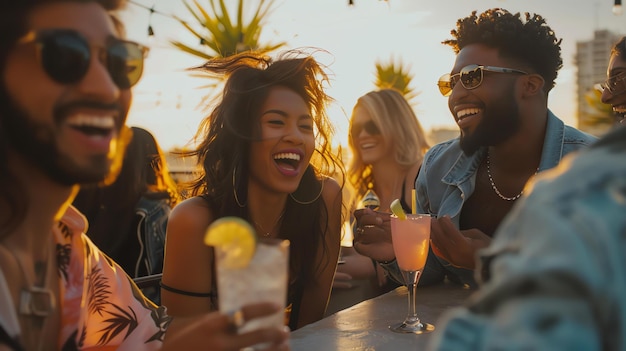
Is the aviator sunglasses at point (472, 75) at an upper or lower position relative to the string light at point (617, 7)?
lower

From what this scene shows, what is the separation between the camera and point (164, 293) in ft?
9.38

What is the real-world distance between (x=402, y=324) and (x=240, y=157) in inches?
56.5

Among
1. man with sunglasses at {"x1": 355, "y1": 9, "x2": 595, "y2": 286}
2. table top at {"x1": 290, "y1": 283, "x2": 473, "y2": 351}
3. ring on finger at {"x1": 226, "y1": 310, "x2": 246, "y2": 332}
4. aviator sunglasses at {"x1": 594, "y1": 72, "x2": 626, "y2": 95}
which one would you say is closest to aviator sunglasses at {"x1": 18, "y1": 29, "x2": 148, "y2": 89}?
ring on finger at {"x1": 226, "y1": 310, "x2": 246, "y2": 332}

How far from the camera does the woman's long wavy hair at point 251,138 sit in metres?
3.21

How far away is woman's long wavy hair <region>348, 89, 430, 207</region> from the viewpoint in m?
5.52

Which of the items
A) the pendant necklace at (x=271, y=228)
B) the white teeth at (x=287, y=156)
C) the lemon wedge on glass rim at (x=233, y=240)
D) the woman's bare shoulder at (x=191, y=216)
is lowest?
the pendant necklace at (x=271, y=228)

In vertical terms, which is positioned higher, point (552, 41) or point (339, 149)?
point (552, 41)

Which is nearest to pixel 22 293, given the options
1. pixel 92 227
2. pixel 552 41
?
pixel 92 227

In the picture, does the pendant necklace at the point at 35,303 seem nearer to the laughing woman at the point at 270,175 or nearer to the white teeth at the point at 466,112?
the laughing woman at the point at 270,175

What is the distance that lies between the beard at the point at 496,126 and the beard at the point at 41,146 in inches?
103

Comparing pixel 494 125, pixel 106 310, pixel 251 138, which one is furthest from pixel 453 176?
pixel 106 310

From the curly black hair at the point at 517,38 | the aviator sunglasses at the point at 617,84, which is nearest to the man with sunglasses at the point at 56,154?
the curly black hair at the point at 517,38

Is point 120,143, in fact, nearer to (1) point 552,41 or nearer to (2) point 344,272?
(2) point 344,272

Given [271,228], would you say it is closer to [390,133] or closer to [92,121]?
[92,121]
